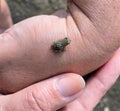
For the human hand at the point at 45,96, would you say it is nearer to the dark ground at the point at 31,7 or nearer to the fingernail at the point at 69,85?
the fingernail at the point at 69,85

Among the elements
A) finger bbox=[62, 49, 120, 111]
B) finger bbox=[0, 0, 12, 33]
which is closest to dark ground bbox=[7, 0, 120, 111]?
finger bbox=[0, 0, 12, 33]

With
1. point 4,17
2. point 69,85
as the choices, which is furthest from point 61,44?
point 4,17

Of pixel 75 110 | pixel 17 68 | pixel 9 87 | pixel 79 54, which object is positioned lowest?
pixel 75 110

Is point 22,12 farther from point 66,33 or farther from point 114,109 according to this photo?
point 66,33

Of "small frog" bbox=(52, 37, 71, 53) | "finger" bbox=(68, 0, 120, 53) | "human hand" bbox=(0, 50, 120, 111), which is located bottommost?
"human hand" bbox=(0, 50, 120, 111)

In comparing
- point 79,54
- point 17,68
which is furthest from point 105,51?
point 17,68

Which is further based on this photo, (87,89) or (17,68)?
(87,89)

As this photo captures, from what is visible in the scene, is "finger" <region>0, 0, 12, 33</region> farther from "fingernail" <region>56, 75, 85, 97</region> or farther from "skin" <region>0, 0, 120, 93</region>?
"fingernail" <region>56, 75, 85, 97</region>
